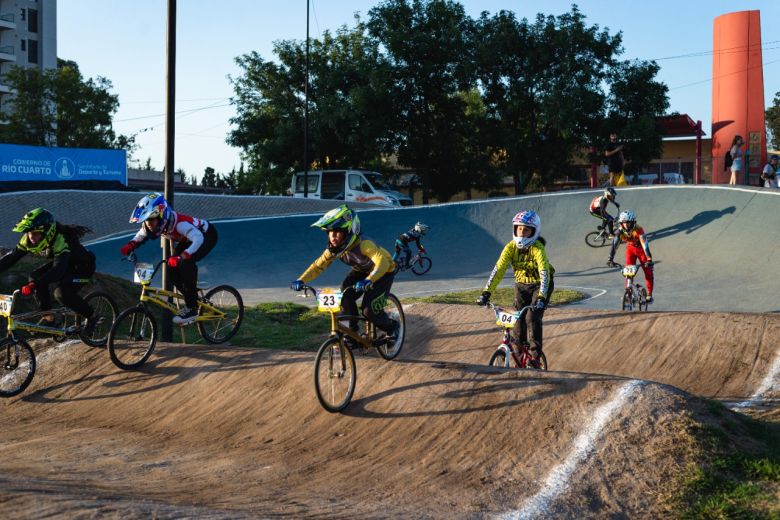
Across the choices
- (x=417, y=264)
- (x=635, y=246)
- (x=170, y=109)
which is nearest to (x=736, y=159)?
(x=417, y=264)

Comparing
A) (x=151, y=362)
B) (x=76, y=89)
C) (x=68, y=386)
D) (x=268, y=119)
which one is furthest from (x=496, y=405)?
(x=76, y=89)

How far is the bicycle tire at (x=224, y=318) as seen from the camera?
38.1 ft

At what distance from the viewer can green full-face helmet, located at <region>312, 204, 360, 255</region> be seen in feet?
27.6

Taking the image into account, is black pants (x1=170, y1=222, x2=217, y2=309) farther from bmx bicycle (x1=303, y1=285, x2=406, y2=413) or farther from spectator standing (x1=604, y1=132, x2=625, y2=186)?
spectator standing (x1=604, y1=132, x2=625, y2=186)

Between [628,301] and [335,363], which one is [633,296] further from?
[335,363]

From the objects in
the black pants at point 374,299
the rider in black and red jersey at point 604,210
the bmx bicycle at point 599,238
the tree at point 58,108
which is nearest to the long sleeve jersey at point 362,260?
the black pants at point 374,299

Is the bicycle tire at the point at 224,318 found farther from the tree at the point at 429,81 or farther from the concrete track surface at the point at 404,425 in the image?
the tree at the point at 429,81

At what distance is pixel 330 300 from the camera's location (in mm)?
8133

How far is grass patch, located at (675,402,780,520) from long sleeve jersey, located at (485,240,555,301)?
2.80 metres

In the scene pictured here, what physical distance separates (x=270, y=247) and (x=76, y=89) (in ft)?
103

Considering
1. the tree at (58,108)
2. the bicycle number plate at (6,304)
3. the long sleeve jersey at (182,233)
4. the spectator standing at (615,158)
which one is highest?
the tree at (58,108)

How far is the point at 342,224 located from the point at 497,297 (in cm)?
1042

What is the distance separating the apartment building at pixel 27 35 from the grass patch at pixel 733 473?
241 feet

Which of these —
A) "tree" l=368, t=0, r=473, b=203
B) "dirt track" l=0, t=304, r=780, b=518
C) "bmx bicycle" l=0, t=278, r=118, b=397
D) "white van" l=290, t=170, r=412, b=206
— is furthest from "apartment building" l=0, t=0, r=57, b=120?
"dirt track" l=0, t=304, r=780, b=518
